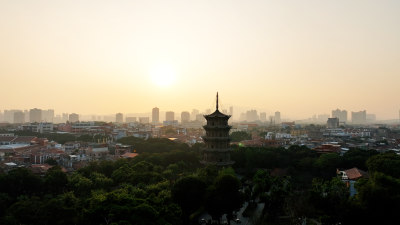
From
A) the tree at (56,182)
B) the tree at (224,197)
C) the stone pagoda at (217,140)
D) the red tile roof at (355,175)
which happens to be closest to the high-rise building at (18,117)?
the tree at (56,182)

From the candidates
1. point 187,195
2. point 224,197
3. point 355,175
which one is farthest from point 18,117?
point 224,197

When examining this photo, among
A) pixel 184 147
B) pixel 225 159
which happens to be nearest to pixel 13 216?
pixel 225 159

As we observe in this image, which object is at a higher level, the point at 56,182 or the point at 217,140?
Answer: the point at 217,140

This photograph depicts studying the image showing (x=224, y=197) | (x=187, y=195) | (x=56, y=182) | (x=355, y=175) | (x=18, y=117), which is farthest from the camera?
(x=18, y=117)

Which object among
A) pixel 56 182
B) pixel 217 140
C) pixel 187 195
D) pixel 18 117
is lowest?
pixel 187 195

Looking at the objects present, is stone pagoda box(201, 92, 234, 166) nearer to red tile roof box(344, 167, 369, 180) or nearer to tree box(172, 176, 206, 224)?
tree box(172, 176, 206, 224)

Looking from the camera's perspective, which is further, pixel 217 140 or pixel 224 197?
pixel 217 140

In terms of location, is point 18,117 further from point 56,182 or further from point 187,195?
point 187,195

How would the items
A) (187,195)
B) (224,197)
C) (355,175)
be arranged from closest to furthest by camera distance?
(224,197), (187,195), (355,175)
